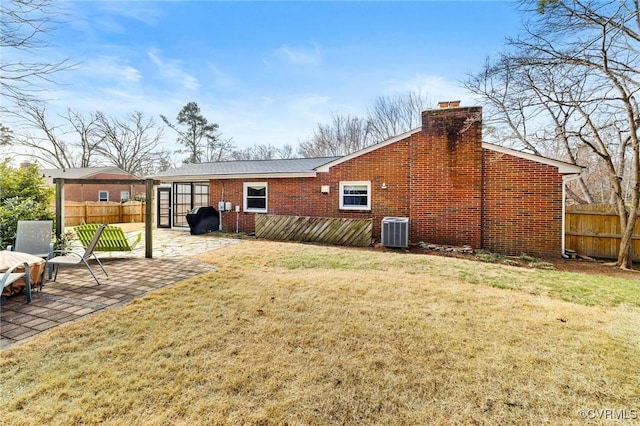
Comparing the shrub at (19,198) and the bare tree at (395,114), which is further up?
the bare tree at (395,114)

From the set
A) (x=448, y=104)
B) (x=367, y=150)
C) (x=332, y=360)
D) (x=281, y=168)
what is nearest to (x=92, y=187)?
(x=281, y=168)

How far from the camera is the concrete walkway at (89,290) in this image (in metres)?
3.67

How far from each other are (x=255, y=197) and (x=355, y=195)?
4692mm

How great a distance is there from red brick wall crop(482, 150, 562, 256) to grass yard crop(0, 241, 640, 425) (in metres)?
4.21

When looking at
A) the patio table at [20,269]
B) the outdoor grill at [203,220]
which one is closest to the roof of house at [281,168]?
the outdoor grill at [203,220]

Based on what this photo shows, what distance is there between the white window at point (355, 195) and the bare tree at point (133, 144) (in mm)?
28691

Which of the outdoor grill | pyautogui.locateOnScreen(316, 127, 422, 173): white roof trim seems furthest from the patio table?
pyautogui.locateOnScreen(316, 127, 422, 173): white roof trim

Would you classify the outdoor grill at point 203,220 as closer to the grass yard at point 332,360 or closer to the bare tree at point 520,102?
the grass yard at point 332,360

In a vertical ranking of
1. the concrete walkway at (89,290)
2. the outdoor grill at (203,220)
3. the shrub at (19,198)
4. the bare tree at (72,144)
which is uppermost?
the bare tree at (72,144)

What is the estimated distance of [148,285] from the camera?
5.30 meters

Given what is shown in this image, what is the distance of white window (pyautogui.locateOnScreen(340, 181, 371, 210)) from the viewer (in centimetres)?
1129

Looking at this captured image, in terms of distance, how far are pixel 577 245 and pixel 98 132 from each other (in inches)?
1527

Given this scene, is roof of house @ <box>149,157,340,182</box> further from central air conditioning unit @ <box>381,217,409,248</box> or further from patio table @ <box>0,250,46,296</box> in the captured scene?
patio table @ <box>0,250,46,296</box>

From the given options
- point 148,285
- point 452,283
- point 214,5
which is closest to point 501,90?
point 452,283
